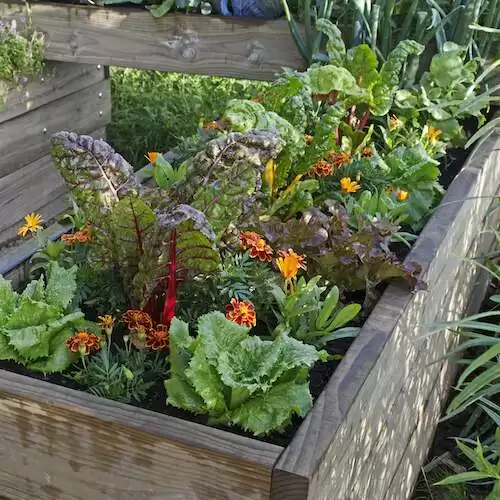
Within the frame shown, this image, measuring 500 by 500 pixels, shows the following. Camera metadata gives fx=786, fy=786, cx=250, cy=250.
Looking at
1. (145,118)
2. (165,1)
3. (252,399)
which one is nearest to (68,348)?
(252,399)

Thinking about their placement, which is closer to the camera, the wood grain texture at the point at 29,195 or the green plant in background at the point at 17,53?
the green plant in background at the point at 17,53

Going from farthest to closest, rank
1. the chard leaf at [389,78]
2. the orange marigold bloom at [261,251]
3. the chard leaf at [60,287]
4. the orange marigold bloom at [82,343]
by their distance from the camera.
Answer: the chard leaf at [389,78], the orange marigold bloom at [261,251], the chard leaf at [60,287], the orange marigold bloom at [82,343]

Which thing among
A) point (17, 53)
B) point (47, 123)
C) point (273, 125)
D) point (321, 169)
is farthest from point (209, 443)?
point (47, 123)

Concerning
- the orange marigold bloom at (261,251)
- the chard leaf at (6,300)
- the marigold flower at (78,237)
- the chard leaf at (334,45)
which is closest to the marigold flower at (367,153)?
the chard leaf at (334,45)

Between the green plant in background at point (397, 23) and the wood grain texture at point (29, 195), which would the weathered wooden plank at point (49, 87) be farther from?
the green plant in background at point (397, 23)

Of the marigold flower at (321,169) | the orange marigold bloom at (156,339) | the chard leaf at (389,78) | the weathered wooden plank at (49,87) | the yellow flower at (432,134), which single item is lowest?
the weathered wooden plank at (49,87)

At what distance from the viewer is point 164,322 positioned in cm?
142

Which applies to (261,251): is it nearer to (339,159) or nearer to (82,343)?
(82,343)

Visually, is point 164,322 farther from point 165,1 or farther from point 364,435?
point 165,1

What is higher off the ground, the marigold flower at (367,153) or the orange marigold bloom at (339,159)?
the orange marigold bloom at (339,159)

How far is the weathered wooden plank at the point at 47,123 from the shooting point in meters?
3.23

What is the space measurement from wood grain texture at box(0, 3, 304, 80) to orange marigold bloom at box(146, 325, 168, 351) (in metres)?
1.69

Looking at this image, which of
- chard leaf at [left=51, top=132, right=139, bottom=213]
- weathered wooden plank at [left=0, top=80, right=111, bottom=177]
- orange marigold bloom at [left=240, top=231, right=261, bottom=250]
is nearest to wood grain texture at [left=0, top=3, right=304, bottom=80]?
weathered wooden plank at [left=0, top=80, right=111, bottom=177]

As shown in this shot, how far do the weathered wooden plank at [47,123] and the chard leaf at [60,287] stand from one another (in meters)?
Result: 1.89
